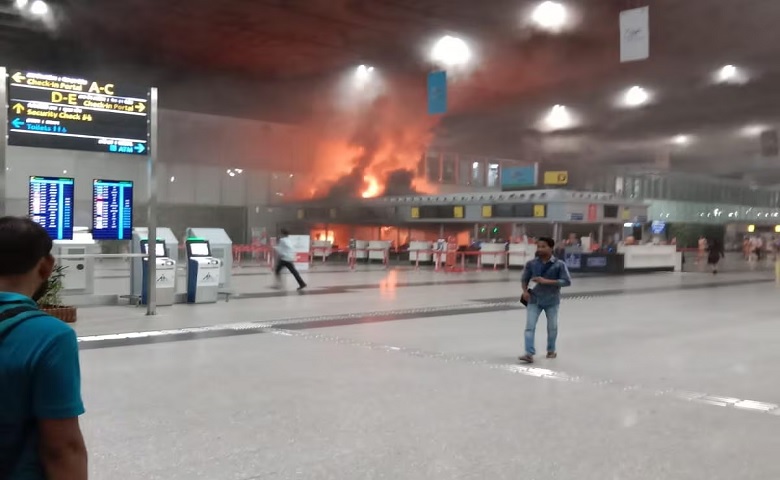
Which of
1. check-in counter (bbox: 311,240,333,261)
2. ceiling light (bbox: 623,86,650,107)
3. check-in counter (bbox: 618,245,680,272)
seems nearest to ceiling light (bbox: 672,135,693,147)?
check-in counter (bbox: 618,245,680,272)

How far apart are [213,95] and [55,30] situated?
5.81 metres

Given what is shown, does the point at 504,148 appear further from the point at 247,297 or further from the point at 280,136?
the point at 247,297

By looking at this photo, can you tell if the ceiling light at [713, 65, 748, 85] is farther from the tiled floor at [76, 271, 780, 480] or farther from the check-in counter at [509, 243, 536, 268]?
the check-in counter at [509, 243, 536, 268]

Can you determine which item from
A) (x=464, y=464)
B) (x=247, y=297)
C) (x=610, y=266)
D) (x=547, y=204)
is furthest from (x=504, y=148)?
(x=464, y=464)

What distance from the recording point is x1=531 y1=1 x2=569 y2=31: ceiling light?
11.9 m

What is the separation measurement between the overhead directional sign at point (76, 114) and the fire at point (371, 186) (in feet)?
85.0

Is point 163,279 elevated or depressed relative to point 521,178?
depressed

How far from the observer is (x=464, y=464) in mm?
3803

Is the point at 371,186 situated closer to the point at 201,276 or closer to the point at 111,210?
the point at 201,276

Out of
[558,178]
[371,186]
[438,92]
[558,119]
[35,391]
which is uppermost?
[558,119]

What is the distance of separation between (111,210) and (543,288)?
6985 mm

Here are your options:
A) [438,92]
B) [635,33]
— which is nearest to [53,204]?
[438,92]

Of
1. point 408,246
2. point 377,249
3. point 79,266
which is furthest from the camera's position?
point 408,246

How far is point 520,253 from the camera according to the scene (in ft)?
82.0
